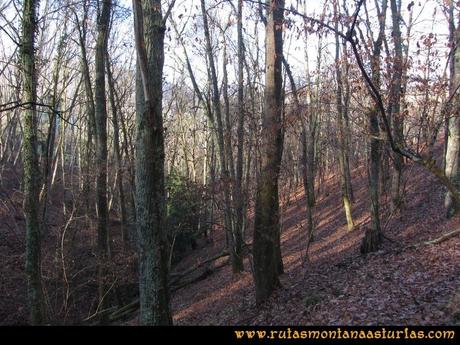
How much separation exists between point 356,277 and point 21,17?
855 cm

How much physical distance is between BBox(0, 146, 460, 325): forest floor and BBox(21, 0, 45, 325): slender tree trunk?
3.09m

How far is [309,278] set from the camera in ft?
31.9

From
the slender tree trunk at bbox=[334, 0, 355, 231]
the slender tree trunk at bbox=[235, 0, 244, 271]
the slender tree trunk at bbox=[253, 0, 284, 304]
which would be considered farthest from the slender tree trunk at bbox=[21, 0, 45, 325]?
the slender tree trunk at bbox=[334, 0, 355, 231]

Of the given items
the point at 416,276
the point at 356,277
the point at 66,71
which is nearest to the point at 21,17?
the point at 356,277

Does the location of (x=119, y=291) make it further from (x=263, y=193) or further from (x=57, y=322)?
(x=263, y=193)

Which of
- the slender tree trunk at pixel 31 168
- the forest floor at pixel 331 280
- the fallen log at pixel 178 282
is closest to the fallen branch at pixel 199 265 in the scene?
the fallen log at pixel 178 282

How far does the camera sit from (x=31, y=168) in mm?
8602

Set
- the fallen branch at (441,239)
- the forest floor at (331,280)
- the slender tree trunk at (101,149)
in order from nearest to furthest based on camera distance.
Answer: the forest floor at (331,280) → the fallen branch at (441,239) → the slender tree trunk at (101,149)

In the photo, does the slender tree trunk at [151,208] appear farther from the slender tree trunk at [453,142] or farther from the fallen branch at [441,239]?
the slender tree trunk at [453,142]

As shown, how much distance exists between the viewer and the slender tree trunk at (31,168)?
8.44 meters

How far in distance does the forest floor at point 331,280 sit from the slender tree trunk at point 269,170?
664 mm

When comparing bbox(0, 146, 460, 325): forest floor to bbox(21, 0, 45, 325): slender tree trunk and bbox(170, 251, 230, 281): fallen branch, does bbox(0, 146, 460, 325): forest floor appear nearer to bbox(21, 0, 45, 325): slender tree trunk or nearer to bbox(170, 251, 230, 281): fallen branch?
bbox(170, 251, 230, 281): fallen branch

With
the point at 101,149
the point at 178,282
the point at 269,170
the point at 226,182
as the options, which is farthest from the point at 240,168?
the point at 269,170
